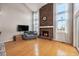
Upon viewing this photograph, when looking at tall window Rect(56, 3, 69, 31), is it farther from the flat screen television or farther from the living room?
the flat screen television

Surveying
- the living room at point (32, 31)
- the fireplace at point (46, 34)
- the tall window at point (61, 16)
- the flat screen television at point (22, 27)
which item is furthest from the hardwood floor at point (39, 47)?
the tall window at point (61, 16)

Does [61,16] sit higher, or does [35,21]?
[61,16]

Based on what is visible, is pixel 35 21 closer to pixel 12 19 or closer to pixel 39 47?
pixel 12 19

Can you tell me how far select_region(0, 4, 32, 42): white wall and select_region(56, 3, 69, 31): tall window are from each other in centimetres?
89

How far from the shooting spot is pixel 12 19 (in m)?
2.38

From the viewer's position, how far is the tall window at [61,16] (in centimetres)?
265

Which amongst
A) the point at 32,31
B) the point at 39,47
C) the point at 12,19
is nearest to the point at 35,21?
the point at 32,31

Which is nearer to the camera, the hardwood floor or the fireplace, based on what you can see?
the hardwood floor

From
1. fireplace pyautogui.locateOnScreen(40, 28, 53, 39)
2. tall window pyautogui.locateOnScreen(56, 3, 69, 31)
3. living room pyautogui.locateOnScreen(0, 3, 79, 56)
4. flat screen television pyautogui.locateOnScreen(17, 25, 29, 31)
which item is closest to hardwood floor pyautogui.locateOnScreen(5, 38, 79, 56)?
living room pyautogui.locateOnScreen(0, 3, 79, 56)

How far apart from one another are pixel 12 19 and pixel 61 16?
1.49m

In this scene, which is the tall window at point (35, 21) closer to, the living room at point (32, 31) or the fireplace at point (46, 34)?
the living room at point (32, 31)

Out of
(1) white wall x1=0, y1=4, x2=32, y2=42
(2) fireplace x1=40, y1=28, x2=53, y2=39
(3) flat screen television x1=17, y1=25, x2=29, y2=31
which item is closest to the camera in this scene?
(1) white wall x1=0, y1=4, x2=32, y2=42

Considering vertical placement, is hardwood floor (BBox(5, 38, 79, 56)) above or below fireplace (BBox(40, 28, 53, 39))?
below

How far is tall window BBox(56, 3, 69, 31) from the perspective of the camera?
8.70 feet
